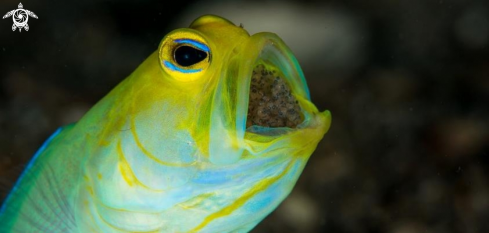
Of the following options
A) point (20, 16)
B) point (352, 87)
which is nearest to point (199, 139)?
point (352, 87)

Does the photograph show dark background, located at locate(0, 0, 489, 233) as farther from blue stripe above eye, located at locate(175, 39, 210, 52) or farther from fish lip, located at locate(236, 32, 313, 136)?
blue stripe above eye, located at locate(175, 39, 210, 52)

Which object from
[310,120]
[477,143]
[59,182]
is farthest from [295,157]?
[477,143]

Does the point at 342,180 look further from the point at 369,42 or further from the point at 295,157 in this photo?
the point at 295,157

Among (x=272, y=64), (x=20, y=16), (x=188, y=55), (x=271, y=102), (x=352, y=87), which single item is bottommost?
(x=352, y=87)

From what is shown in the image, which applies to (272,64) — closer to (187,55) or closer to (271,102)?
(271,102)

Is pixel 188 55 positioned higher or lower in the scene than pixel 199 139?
higher

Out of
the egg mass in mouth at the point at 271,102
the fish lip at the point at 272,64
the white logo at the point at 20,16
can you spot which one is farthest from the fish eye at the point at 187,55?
the white logo at the point at 20,16

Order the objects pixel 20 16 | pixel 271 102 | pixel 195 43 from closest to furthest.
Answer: pixel 195 43, pixel 271 102, pixel 20 16

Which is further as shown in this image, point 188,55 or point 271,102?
point 271,102
